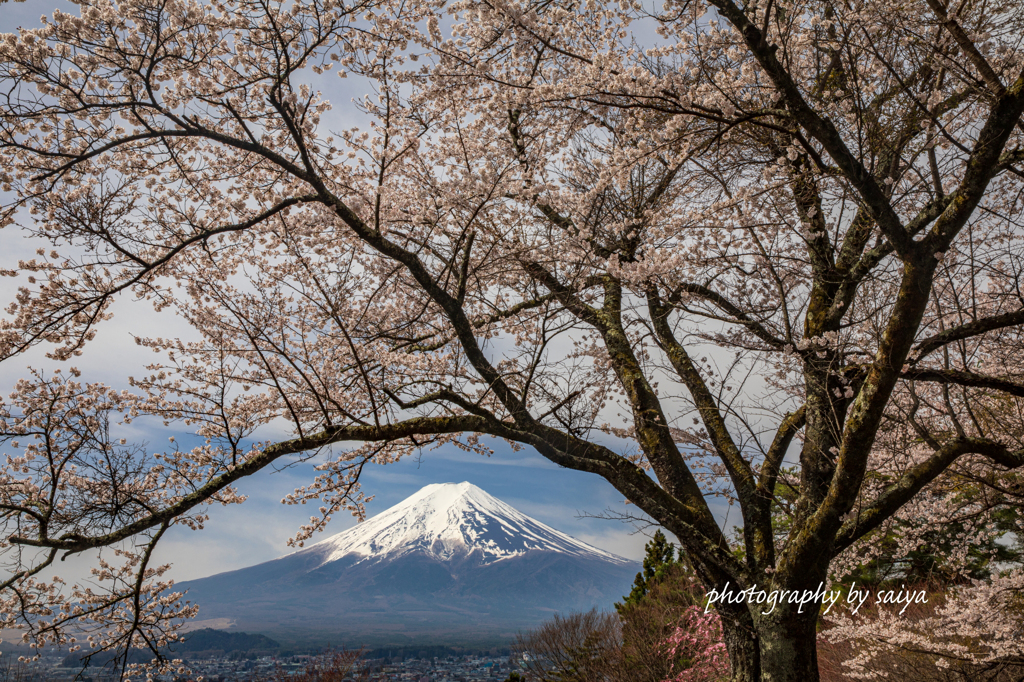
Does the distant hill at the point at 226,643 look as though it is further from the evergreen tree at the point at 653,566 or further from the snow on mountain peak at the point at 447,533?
the evergreen tree at the point at 653,566

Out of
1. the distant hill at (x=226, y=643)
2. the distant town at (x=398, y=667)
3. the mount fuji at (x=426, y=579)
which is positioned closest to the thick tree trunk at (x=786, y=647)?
the distant town at (x=398, y=667)

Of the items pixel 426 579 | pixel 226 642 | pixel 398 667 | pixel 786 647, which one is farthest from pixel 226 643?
pixel 426 579

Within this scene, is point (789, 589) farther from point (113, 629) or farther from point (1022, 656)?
point (113, 629)

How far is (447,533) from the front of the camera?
351ft

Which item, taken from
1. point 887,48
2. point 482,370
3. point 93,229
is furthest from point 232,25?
point 887,48

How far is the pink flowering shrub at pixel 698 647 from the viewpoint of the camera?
278 inches

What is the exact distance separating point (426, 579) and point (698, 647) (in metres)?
104

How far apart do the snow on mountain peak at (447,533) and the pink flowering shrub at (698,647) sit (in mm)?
65874

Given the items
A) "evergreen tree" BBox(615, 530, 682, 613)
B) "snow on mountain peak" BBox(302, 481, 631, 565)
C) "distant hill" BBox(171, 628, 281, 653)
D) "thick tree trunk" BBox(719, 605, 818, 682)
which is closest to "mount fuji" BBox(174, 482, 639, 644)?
"snow on mountain peak" BBox(302, 481, 631, 565)

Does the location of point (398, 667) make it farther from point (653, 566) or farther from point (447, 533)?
point (447, 533)

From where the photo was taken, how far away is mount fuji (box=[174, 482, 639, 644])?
7656cm

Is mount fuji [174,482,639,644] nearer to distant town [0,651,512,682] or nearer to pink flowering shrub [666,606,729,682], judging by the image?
distant town [0,651,512,682]

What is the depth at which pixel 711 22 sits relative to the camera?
498 cm

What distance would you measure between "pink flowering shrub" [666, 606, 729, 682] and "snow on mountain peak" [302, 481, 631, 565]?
216 ft
